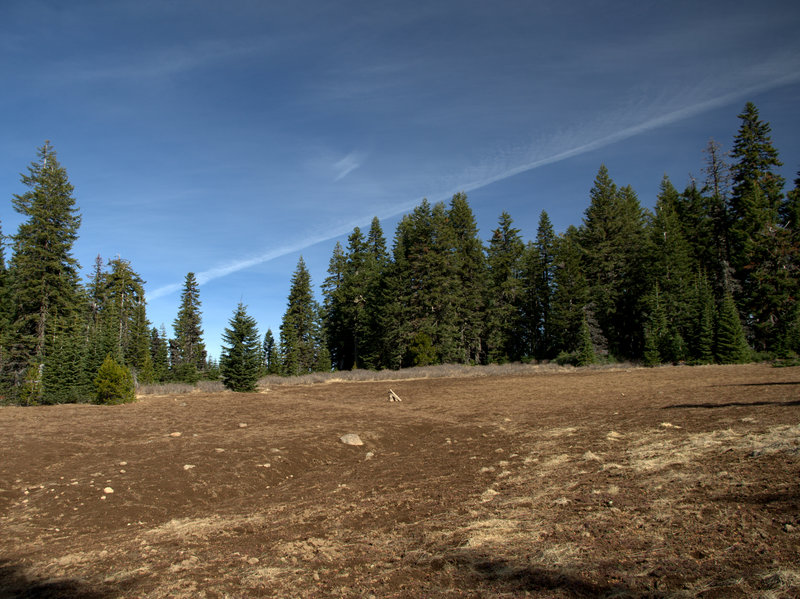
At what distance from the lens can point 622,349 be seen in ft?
158

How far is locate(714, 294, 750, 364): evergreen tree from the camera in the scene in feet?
105

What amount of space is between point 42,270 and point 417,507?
39393 mm

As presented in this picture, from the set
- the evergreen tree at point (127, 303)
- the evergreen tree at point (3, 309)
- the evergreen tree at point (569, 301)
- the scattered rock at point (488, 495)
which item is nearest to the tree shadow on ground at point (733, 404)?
the scattered rock at point (488, 495)

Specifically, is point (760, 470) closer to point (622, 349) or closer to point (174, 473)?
point (174, 473)

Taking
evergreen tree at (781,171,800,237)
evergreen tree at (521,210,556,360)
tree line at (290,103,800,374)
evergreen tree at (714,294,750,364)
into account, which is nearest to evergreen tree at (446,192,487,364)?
tree line at (290,103,800,374)

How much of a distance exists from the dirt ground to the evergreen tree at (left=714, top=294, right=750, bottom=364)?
22.3 m

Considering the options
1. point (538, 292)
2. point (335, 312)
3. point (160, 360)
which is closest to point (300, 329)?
point (335, 312)

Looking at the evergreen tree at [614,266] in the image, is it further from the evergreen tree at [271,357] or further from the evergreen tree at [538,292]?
the evergreen tree at [271,357]

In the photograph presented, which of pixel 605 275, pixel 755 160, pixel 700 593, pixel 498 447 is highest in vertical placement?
pixel 755 160

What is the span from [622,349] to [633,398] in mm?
35239

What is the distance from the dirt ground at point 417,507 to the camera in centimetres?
392

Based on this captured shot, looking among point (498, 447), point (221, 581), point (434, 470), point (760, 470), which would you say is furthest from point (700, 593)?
point (498, 447)

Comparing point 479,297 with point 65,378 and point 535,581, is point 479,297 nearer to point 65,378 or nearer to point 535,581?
point 65,378

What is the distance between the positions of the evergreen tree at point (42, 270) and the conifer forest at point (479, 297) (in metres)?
0.13
